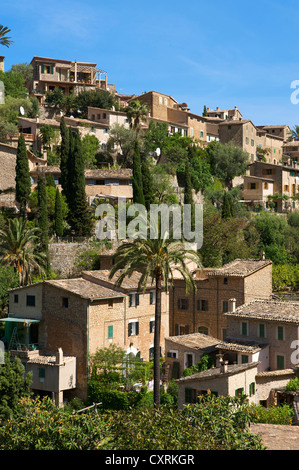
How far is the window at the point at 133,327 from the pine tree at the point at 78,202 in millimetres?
14525

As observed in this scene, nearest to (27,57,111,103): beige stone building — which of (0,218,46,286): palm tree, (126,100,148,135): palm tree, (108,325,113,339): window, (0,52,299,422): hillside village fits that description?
(126,100,148,135): palm tree

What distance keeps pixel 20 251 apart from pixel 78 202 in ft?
33.9

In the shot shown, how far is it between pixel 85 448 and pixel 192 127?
77.2 metres

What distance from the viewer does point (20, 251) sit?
46562 millimetres

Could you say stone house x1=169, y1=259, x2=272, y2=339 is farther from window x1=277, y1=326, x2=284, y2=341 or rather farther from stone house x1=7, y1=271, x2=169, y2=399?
window x1=277, y1=326, x2=284, y2=341

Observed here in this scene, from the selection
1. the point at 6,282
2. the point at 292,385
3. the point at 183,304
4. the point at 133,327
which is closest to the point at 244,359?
the point at 292,385

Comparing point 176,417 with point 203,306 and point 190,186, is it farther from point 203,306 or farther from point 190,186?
point 190,186

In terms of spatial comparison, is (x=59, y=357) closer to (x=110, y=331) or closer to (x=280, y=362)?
(x=110, y=331)

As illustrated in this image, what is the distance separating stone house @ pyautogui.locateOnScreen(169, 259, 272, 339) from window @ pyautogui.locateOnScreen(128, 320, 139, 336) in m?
4.63

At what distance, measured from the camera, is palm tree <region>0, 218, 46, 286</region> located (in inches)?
1817

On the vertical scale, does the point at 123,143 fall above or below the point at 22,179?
above

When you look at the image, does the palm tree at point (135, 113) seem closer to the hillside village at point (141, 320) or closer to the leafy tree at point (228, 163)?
the leafy tree at point (228, 163)

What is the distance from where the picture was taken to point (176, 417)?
59.6ft
